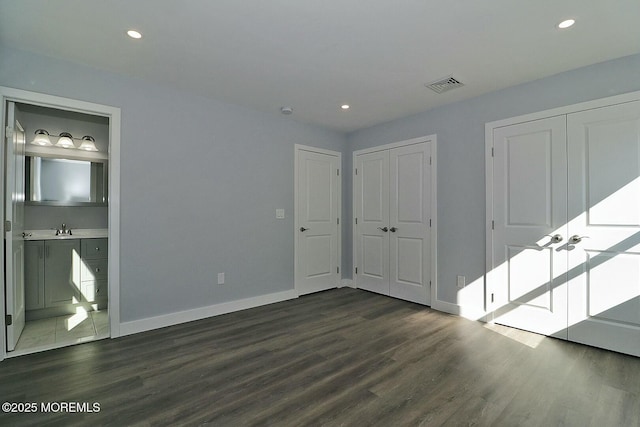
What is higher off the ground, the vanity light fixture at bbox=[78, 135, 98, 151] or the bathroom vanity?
the vanity light fixture at bbox=[78, 135, 98, 151]

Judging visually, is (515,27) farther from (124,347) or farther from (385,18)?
(124,347)

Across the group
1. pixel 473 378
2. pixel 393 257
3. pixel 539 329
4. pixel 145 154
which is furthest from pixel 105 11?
pixel 539 329

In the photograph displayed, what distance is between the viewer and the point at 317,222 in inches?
179

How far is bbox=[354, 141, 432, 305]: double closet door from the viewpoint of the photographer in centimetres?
389

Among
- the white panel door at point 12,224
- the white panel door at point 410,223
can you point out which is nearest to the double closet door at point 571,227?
the white panel door at point 410,223

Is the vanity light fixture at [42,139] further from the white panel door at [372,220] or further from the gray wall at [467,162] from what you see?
the gray wall at [467,162]

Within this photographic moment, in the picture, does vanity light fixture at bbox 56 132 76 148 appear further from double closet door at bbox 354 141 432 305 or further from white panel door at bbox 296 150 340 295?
double closet door at bbox 354 141 432 305

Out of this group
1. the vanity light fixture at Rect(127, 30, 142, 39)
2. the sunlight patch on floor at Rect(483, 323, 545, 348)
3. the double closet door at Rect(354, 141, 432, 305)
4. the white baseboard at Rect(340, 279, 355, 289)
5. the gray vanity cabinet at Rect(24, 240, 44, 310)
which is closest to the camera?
the vanity light fixture at Rect(127, 30, 142, 39)

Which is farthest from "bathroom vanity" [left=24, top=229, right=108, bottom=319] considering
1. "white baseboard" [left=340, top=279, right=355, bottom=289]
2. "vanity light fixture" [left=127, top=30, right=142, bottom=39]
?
"white baseboard" [left=340, top=279, right=355, bottom=289]

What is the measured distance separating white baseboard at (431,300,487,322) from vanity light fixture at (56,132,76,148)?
5001mm

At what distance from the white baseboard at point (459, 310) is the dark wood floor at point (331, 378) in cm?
22

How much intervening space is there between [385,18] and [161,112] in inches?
95.5

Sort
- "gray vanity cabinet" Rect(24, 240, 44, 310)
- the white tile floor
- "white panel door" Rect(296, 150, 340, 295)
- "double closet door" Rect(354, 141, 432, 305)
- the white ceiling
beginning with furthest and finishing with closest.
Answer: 1. "white panel door" Rect(296, 150, 340, 295)
2. "double closet door" Rect(354, 141, 432, 305)
3. "gray vanity cabinet" Rect(24, 240, 44, 310)
4. the white tile floor
5. the white ceiling

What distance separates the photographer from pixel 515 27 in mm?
2133
